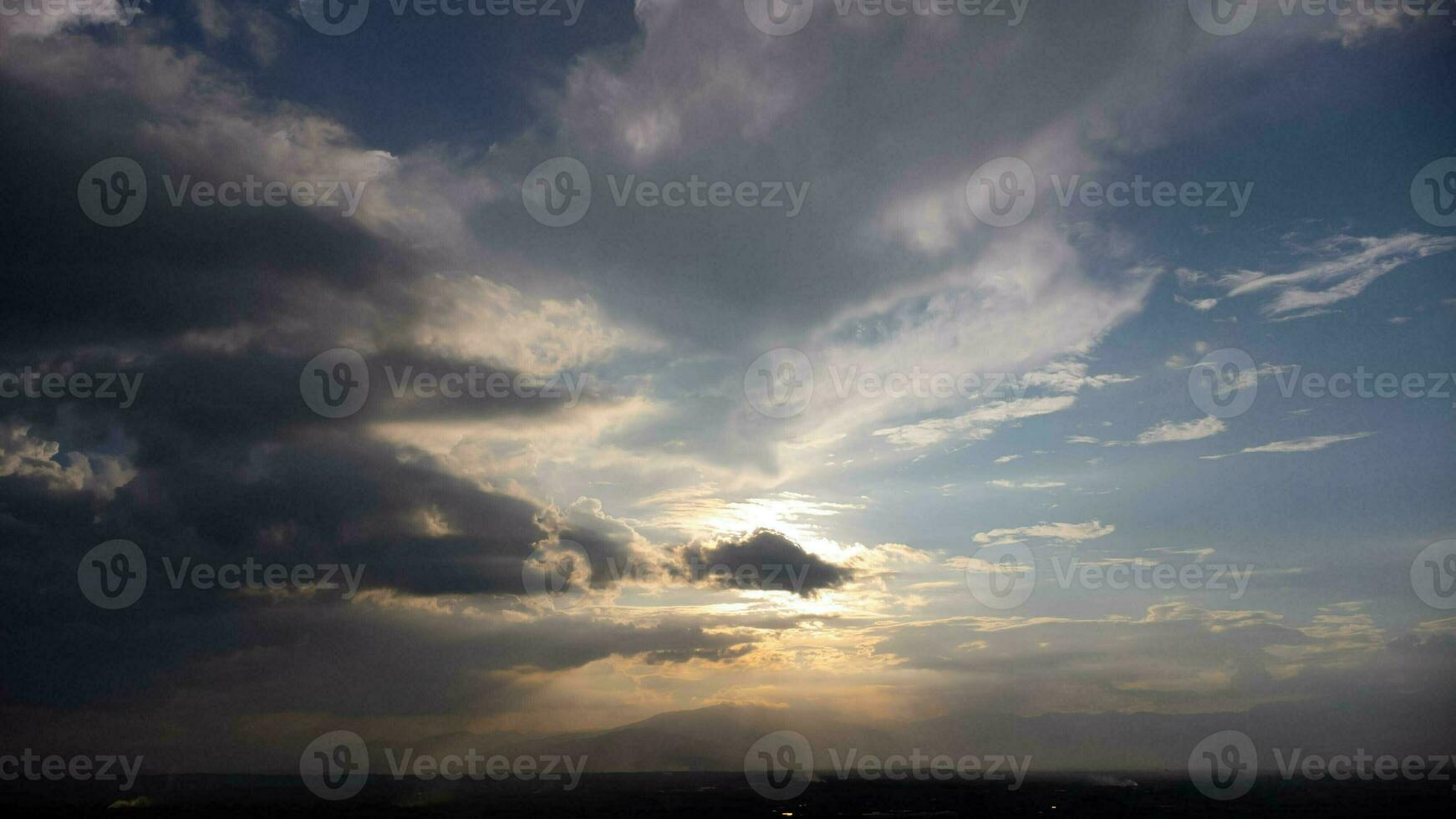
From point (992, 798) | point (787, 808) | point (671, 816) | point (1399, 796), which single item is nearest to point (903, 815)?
point (787, 808)

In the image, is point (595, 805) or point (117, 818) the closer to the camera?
point (117, 818)

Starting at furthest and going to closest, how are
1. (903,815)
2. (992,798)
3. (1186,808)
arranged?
(992,798) < (1186,808) < (903,815)

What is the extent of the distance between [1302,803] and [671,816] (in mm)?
155105

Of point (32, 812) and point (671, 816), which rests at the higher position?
point (671, 816)

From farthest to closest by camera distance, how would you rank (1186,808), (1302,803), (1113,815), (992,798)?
1. (992,798)
2. (1302,803)
3. (1186,808)
4. (1113,815)

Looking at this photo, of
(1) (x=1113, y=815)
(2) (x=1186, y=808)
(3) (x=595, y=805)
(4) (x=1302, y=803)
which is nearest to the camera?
(1) (x=1113, y=815)

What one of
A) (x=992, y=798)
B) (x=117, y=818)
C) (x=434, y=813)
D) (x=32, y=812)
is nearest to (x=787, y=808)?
(x=992, y=798)

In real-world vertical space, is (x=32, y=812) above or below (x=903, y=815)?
below

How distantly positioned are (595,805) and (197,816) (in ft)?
300

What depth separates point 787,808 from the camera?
17075cm

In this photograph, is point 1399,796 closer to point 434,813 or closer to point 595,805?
point 595,805

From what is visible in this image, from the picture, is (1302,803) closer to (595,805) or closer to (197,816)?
(595,805)

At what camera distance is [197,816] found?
15688cm

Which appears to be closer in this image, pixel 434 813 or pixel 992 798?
pixel 434 813
